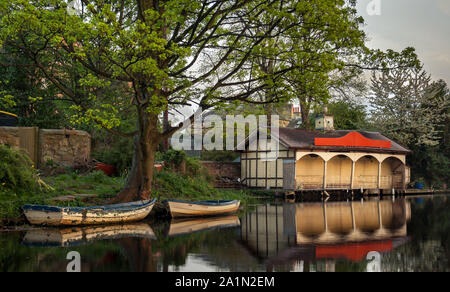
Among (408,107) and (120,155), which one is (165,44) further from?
(408,107)

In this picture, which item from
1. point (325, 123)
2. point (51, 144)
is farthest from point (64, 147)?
point (325, 123)

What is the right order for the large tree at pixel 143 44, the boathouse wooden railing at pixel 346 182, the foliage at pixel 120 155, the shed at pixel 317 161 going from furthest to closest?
the boathouse wooden railing at pixel 346 182 → the shed at pixel 317 161 → the foliage at pixel 120 155 → the large tree at pixel 143 44

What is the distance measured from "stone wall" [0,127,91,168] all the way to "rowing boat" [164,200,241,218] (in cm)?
695

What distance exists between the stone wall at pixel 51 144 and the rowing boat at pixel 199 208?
6949mm

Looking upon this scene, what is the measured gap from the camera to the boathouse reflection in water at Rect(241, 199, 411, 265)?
998 centimetres

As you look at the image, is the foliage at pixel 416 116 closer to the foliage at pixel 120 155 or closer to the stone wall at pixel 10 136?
the foliage at pixel 120 155

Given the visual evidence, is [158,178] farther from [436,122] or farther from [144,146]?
[436,122]

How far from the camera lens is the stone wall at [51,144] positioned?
63.2 feet

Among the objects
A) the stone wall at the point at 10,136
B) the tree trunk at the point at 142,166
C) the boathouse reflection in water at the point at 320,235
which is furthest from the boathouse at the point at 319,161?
the stone wall at the point at 10,136

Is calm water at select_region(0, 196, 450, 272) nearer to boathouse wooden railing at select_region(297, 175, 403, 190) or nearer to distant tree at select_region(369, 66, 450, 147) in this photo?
boathouse wooden railing at select_region(297, 175, 403, 190)

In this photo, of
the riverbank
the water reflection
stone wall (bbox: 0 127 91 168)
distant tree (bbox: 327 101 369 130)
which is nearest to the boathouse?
the riverbank
